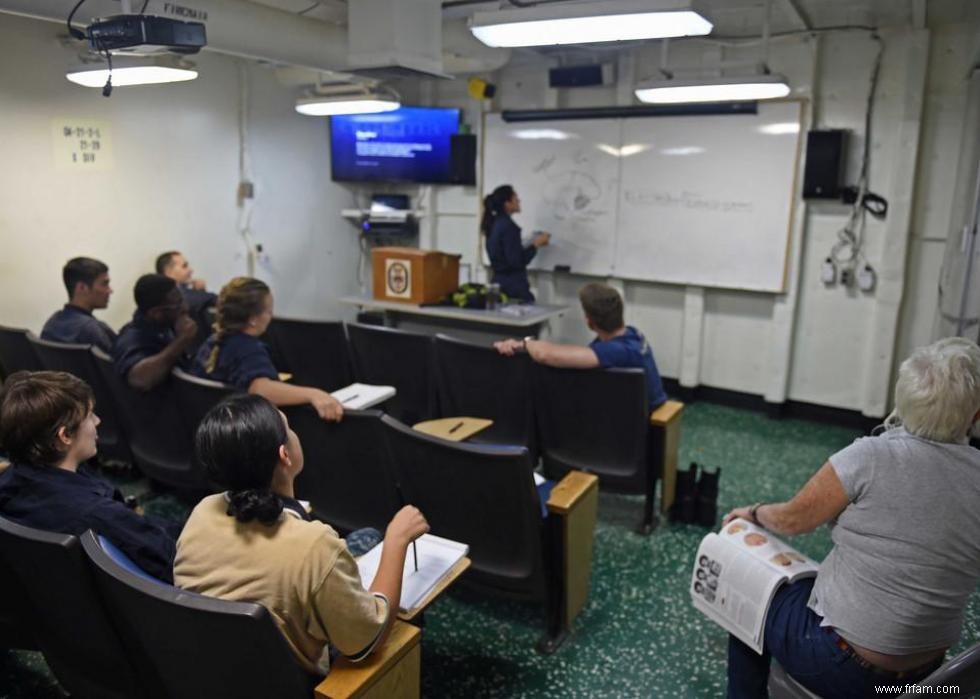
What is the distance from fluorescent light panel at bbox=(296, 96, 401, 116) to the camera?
15.1ft

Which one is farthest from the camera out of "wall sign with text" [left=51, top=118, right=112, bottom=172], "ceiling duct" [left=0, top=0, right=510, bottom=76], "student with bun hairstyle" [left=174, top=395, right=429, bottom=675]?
"wall sign with text" [left=51, top=118, right=112, bottom=172]

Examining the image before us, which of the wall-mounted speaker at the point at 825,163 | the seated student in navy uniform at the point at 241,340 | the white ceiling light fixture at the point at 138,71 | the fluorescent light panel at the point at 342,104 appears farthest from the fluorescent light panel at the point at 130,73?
the wall-mounted speaker at the point at 825,163

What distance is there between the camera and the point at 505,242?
5297 mm

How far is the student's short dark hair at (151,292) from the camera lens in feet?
9.67

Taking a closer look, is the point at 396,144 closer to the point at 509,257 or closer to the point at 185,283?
the point at 509,257

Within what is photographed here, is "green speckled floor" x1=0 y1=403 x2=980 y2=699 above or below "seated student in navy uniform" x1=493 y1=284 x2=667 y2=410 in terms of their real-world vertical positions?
below

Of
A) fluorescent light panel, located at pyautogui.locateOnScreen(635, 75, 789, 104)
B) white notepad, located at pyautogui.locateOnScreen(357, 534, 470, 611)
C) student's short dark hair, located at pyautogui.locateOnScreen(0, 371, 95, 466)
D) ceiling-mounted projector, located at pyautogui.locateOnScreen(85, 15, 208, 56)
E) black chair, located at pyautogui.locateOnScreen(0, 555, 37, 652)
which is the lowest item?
black chair, located at pyautogui.locateOnScreen(0, 555, 37, 652)

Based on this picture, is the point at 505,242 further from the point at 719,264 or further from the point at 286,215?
the point at 286,215

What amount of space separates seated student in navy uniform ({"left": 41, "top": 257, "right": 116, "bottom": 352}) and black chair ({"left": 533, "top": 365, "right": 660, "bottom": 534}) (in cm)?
214

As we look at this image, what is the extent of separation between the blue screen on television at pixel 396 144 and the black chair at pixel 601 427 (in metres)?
3.60

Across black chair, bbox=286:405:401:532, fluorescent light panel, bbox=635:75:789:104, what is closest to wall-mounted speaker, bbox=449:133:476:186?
fluorescent light panel, bbox=635:75:789:104

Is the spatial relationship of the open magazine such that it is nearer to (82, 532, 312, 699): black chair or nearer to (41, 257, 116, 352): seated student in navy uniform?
(82, 532, 312, 699): black chair

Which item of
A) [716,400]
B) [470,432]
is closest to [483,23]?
[470,432]

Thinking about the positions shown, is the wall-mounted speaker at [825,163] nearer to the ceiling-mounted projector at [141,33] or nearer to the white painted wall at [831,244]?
the white painted wall at [831,244]
